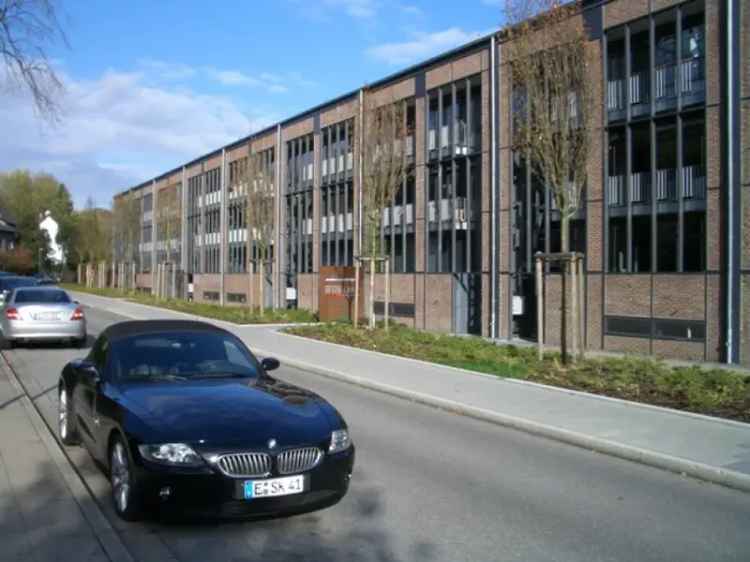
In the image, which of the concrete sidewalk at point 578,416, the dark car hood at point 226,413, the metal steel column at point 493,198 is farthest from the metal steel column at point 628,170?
the dark car hood at point 226,413

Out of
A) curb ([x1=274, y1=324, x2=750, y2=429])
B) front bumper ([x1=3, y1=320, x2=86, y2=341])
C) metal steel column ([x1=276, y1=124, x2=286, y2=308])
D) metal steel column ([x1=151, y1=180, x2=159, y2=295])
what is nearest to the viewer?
curb ([x1=274, y1=324, x2=750, y2=429])

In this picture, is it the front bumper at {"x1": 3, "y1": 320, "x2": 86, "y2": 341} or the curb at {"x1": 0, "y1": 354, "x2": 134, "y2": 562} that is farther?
the front bumper at {"x1": 3, "y1": 320, "x2": 86, "y2": 341}

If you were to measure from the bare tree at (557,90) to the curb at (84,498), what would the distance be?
9.42 m

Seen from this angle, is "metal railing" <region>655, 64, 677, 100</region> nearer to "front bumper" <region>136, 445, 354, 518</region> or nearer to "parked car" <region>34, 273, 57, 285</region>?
"front bumper" <region>136, 445, 354, 518</region>

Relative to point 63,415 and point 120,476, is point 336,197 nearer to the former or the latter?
point 63,415

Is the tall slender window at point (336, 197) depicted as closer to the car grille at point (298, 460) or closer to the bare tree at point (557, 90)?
the bare tree at point (557, 90)

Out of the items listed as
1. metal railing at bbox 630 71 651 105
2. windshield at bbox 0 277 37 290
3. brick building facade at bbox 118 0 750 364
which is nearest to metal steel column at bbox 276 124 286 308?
brick building facade at bbox 118 0 750 364

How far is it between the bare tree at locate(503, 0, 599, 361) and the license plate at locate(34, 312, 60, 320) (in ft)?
37.3

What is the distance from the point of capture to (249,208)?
33062mm

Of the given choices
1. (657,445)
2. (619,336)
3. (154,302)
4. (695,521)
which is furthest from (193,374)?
(154,302)

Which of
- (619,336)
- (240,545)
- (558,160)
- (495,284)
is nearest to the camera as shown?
(240,545)

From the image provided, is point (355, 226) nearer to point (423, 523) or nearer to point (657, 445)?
point (657, 445)

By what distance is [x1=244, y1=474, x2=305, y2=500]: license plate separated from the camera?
5211mm

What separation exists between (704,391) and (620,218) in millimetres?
10814
